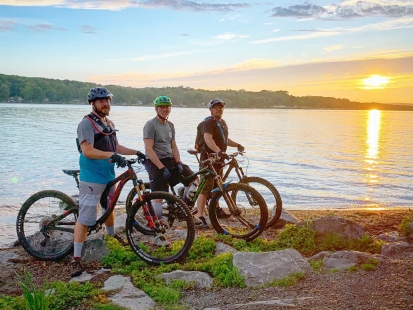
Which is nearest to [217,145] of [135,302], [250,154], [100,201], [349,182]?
[100,201]

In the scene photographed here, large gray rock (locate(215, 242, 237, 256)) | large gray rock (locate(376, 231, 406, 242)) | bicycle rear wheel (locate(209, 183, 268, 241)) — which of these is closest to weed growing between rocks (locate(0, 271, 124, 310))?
large gray rock (locate(215, 242, 237, 256))

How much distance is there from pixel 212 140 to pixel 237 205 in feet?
4.81

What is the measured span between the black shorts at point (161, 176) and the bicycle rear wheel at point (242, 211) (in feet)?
2.21

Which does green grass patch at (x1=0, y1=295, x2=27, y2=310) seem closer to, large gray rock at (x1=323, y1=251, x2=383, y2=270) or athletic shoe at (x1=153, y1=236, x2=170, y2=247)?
athletic shoe at (x1=153, y1=236, x2=170, y2=247)

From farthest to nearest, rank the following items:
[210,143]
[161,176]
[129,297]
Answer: [210,143] < [161,176] < [129,297]

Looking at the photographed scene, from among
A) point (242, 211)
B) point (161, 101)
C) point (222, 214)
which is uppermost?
point (161, 101)

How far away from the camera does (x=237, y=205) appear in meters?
8.64

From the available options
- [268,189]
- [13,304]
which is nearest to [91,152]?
[13,304]

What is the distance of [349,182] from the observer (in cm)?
2180

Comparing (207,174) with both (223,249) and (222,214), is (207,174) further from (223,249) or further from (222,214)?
(223,249)

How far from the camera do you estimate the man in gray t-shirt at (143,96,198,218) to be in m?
7.97

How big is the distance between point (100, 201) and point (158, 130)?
1.63 m

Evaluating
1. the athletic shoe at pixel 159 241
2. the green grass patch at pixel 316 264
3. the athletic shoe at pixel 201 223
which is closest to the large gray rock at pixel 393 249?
the green grass patch at pixel 316 264

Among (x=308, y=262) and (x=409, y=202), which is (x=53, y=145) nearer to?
(x=409, y=202)
